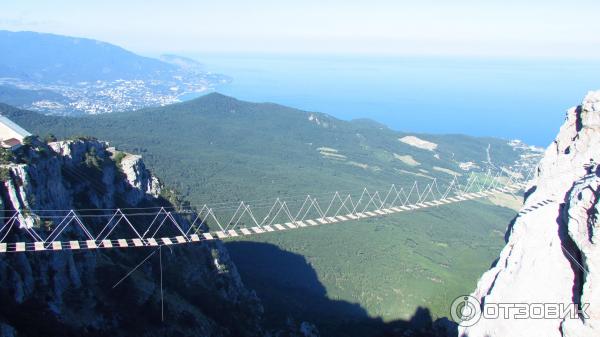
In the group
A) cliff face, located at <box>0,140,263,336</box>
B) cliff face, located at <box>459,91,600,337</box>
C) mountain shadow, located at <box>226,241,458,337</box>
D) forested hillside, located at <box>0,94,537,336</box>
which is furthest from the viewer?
forested hillside, located at <box>0,94,537,336</box>

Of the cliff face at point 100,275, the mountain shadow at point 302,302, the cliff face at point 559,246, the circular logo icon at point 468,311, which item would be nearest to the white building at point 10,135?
the cliff face at point 100,275

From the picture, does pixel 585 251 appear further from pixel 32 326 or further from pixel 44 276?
pixel 44 276

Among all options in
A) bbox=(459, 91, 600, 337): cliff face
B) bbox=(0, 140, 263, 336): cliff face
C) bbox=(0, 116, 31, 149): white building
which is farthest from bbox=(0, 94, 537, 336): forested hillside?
bbox=(0, 116, 31, 149): white building

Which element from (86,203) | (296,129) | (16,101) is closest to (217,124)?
(296,129)

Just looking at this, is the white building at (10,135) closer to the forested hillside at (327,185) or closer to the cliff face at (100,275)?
the cliff face at (100,275)

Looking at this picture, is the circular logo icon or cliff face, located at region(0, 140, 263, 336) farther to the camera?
cliff face, located at region(0, 140, 263, 336)

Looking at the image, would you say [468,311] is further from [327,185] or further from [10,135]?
[327,185]

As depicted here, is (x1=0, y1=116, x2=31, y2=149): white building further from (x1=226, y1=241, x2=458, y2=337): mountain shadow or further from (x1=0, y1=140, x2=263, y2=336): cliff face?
(x1=226, y1=241, x2=458, y2=337): mountain shadow

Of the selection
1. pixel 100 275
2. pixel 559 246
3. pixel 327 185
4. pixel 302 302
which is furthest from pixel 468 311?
pixel 327 185
